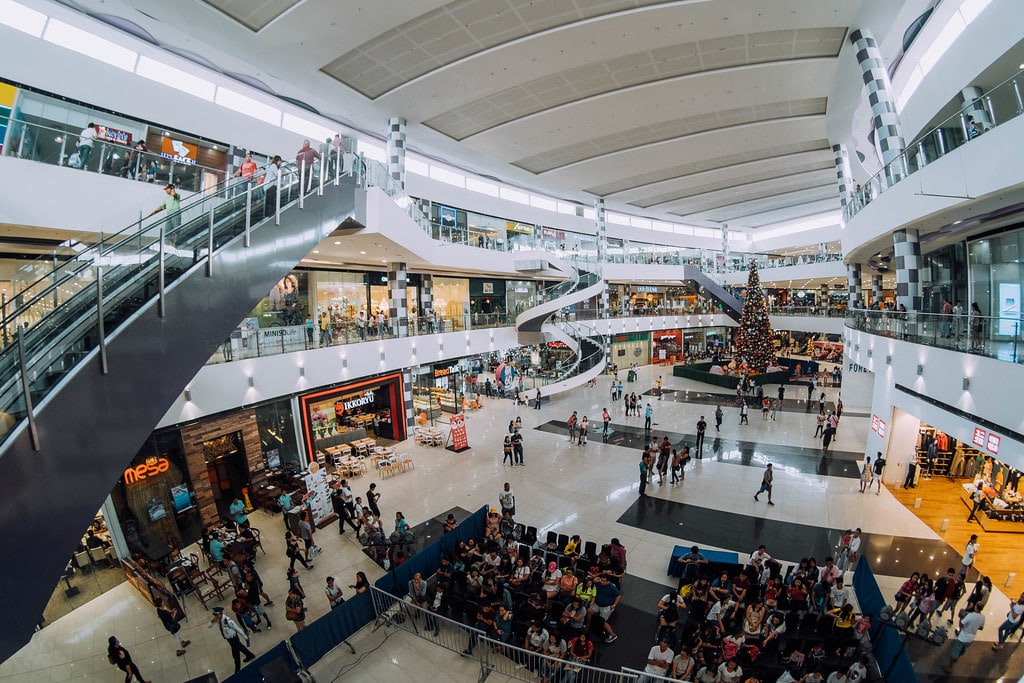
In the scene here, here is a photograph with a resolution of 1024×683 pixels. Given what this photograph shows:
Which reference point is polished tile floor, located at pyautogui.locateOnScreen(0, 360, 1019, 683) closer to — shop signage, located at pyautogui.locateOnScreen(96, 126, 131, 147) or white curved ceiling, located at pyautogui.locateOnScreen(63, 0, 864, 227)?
shop signage, located at pyautogui.locateOnScreen(96, 126, 131, 147)

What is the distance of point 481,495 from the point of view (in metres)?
12.1

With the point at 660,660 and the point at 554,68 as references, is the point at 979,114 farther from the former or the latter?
the point at 554,68

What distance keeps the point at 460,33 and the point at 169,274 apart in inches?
467

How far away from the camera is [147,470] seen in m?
10.0

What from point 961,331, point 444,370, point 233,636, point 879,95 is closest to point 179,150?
point 444,370

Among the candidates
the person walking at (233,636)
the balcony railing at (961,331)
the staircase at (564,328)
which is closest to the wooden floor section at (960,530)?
the balcony railing at (961,331)

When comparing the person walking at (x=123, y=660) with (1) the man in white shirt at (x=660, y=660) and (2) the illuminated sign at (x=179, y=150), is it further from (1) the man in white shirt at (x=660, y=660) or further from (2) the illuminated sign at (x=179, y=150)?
(2) the illuminated sign at (x=179, y=150)

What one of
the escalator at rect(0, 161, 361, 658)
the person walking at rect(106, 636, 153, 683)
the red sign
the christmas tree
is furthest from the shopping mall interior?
the christmas tree

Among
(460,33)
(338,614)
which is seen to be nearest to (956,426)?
(338,614)

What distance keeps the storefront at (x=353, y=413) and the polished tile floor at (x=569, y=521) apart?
141cm

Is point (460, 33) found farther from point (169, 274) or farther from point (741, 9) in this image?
point (169, 274)

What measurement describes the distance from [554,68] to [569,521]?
14.8m

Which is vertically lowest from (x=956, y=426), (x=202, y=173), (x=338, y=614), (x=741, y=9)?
(x=338, y=614)

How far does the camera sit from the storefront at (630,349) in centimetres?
3288
